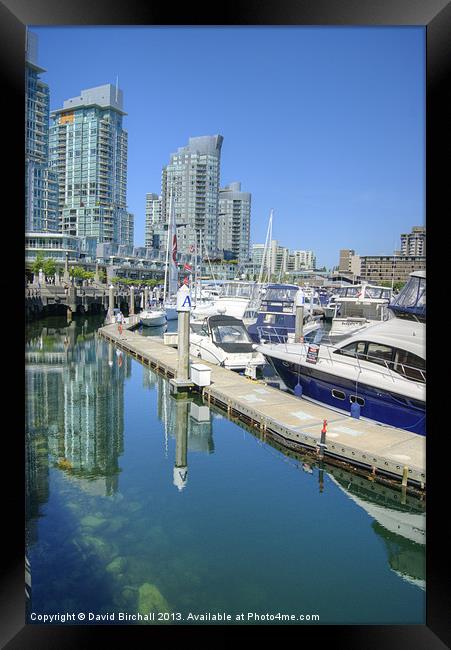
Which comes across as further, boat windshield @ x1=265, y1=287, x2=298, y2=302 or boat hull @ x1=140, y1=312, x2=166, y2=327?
boat hull @ x1=140, y1=312, x2=166, y2=327

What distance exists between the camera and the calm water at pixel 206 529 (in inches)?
188

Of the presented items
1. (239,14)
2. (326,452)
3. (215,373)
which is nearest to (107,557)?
(326,452)

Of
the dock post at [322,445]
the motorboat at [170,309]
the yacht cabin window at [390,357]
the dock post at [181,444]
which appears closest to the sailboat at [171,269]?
the motorboat at [170,309]

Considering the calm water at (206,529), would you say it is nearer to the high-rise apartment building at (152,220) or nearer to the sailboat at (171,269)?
the sailboat at (171,269)

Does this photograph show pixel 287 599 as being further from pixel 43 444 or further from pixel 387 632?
pixel 43 444

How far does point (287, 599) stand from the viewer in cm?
474

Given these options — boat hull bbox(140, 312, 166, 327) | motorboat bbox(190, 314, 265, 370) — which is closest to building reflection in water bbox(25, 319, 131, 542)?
motorboat bbox(190, 314, 265, 370)

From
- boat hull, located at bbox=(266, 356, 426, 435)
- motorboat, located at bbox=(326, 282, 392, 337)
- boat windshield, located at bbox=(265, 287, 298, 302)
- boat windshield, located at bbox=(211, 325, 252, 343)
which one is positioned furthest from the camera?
motorboat, located at bbox=(326, 282, 392, 337)

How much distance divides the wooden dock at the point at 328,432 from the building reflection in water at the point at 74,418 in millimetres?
2941

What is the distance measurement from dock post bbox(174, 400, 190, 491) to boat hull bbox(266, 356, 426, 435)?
10.1 feet

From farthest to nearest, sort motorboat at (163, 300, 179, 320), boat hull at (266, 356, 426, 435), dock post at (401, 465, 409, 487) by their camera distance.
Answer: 1. motorboat at (163, 300, 179, 320)
2. boat hull at (266, 356, 426, 435)
3. dock post at (401, 465, 409, 487)

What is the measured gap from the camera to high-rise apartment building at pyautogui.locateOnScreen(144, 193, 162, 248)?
57150 mm

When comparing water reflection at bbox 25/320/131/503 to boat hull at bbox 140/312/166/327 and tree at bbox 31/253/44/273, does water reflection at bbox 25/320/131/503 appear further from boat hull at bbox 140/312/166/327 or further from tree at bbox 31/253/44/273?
tree at bbox 31/253/44/273
